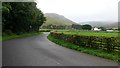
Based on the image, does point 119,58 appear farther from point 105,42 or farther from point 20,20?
point 20,20

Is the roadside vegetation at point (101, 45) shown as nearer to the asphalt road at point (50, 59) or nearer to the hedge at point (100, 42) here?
the hedge at point (100, 42)

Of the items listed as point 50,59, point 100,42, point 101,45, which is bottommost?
point 50,59

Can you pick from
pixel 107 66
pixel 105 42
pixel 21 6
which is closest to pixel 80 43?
pixel 105 42

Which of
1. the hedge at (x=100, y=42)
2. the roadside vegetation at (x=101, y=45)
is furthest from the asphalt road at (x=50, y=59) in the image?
the hedge at (x=100, y=42)

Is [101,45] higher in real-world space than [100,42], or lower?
lower

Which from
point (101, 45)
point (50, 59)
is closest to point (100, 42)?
point (101, 45)

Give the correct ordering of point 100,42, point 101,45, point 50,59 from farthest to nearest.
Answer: point 100,42
point 101,45
point 50,59

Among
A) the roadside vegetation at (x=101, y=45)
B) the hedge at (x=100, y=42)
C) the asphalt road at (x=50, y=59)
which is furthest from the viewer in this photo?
the hedge at (x=100, y=42)

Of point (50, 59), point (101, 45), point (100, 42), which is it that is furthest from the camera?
point (100, 42)

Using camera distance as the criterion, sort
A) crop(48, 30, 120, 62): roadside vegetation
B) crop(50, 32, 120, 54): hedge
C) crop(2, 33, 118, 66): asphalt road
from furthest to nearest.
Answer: crop(50, 32, 120, 54): hedge → crop(48, 30, 120, 62): roadside vegetation → crop(2, 33, 118, 66): asphalt road

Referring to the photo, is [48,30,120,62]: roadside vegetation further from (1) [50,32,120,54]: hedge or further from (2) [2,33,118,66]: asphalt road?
(2) [2,33,118,66]: asphalt road

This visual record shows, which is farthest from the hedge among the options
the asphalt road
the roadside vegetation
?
the asphalt road

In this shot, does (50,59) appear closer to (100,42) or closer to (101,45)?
(101,45)

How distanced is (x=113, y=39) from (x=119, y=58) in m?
3.22
